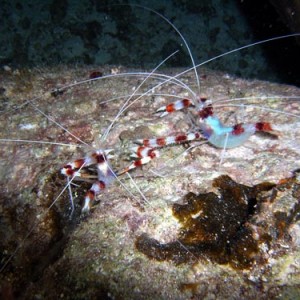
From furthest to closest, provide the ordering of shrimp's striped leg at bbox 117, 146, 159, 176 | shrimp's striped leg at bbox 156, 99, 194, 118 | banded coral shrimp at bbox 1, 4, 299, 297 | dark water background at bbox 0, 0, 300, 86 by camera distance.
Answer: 1. dark water background at bbox 0, 0, 300, 86
2. shrimp's striped leg at bbox 156, 99, 194, 118
3. shrimp's striped leg at bbox 117, 146, 159, 176
4. banded coral shrimp at bbox 1, 4, 299, 297

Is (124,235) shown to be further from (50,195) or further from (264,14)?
(264,14)

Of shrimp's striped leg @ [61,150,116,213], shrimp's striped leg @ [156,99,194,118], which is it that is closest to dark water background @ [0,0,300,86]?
shrimp's striped leg @ [156,99,194,118]

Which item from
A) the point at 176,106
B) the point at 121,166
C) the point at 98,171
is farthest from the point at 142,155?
the point at 176,106

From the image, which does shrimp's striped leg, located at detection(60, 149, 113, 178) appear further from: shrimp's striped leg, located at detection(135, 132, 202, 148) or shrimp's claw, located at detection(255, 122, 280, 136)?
shrimp's claw, located at detection(255, 122, 280, 136)

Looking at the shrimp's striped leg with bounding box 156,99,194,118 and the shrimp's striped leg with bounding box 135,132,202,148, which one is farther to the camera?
the shrimp's striped leg with bounding box 156,99,194,118

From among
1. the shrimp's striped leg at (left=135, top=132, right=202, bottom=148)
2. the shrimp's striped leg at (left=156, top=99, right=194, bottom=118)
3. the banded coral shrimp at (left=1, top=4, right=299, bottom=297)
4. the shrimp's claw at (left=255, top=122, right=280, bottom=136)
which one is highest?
the shrimp's claw at (left=255, top=122, right=280, bottom=136)

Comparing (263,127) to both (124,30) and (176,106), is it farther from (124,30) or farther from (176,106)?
(124,30)

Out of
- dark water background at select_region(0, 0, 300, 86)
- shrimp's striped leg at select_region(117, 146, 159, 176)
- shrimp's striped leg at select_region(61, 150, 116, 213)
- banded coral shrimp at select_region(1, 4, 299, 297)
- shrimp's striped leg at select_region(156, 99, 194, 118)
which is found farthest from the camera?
dark water background at select_region(0, 0, 300, 86)

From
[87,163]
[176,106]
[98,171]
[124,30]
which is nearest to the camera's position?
[98,171]
